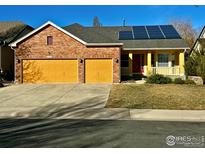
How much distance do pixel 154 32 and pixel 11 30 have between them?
14613mm

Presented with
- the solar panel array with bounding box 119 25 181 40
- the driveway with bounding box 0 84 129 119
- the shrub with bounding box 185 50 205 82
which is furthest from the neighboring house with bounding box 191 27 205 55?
the driveway with bounding box 0 84 129 119

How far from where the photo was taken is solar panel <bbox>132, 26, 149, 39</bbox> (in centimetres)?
2966

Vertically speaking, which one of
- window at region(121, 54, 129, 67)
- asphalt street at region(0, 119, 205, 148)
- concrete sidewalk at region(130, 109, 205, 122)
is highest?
window at region(121, 54, 129, 67)

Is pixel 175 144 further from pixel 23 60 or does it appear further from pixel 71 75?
pixel 23 60

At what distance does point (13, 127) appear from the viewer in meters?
9.78

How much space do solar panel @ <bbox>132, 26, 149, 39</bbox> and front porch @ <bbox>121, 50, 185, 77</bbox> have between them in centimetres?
170

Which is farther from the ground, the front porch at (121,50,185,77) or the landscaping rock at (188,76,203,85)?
the front porch at (121,50,185,77)

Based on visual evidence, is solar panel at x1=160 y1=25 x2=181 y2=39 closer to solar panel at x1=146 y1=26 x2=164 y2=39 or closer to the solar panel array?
the solar panel array

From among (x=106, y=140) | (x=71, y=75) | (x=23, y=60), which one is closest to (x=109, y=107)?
(x=106, y=140)

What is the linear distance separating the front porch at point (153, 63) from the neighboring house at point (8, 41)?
10.7m

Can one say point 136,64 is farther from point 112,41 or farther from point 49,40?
point 49,40

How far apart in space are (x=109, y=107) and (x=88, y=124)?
354 cm

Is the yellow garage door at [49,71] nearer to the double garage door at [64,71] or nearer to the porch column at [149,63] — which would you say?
the double garage door at [64,71]

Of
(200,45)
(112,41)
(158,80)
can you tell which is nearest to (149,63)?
(158,80)
